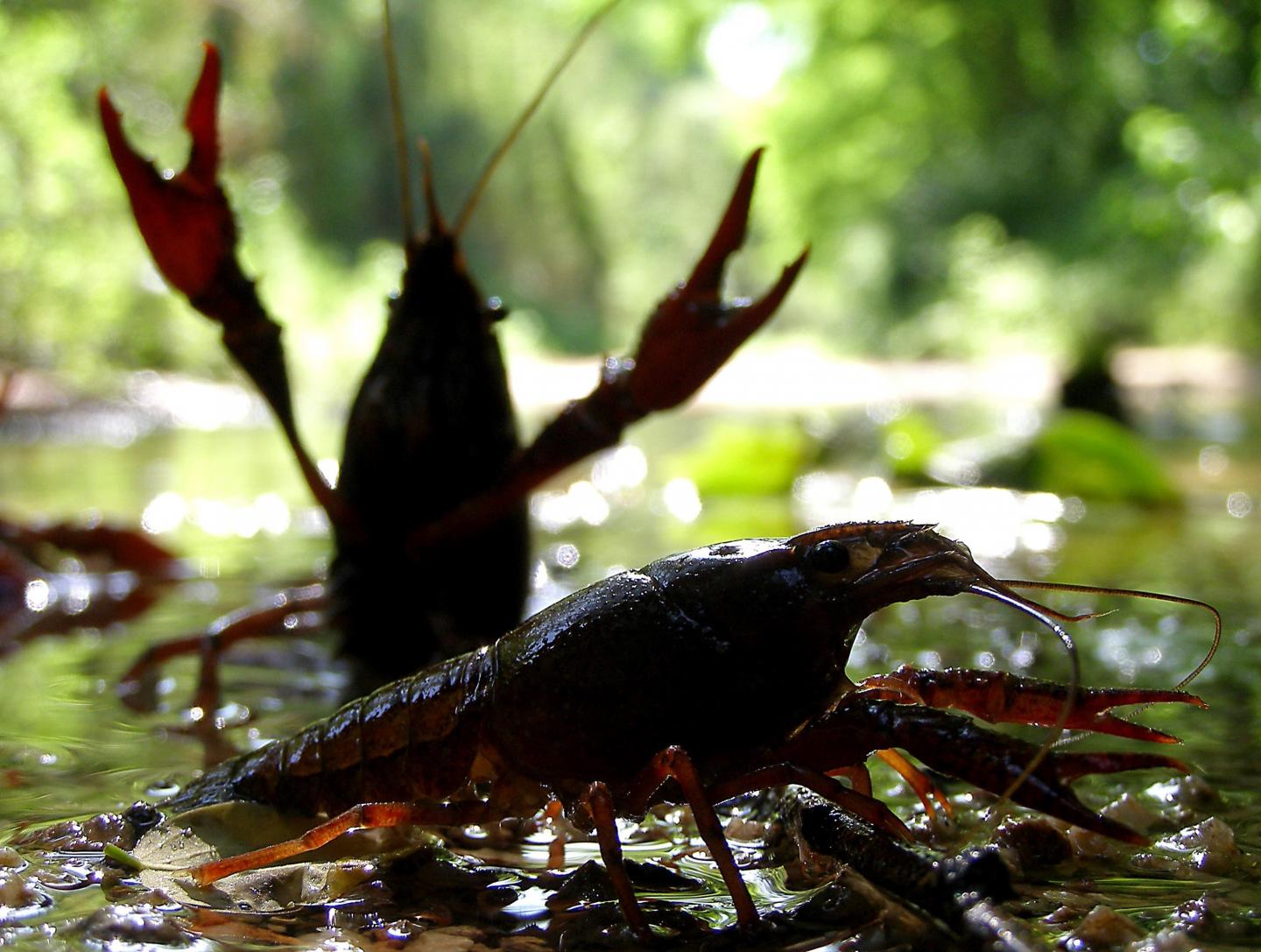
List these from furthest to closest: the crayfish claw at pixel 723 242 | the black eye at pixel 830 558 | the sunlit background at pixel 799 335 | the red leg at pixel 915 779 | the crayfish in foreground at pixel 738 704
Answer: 1. the sunlit background at pixel 799 335
2. the crayfish claw at pixel 723 242
3. the red leg at pixel 915 779
4. the black eye at pixel 830 558
5. the crayfish in foreground at pixel 738 704

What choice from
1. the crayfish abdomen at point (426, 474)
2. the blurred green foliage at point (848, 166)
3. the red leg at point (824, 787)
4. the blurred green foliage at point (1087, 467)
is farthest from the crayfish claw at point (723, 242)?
the blurred green foliage at point (848, 166)

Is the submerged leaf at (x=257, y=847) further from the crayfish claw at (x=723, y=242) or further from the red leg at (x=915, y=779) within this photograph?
the crayfish claw at (x=723, y=242)

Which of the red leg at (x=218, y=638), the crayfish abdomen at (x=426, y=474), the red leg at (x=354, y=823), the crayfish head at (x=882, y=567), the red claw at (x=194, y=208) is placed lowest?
the red leg at (x=354, y=823)

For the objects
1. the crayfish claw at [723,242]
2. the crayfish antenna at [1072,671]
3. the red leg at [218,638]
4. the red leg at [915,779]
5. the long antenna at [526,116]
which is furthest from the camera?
the red leg at [218,638]

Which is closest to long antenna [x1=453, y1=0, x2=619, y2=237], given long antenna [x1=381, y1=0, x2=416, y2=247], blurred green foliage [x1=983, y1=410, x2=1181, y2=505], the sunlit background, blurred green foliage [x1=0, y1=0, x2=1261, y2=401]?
long antenna [x1=381, y1=0, x2=416, y2=247]

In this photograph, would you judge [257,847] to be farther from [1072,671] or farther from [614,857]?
[1072,671]
